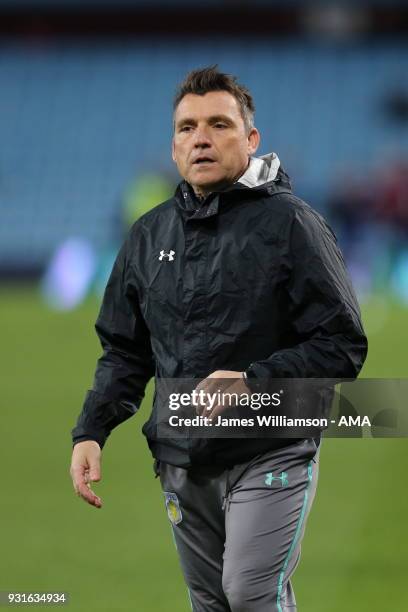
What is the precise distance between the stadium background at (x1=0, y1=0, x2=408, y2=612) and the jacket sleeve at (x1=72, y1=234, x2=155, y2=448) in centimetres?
183

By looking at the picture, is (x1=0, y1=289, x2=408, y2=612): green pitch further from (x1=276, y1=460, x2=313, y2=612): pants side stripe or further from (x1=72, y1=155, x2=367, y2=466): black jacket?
(x1=72, y1=155, x2=367, y2=466): black jacket

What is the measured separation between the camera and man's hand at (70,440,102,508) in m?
3.77

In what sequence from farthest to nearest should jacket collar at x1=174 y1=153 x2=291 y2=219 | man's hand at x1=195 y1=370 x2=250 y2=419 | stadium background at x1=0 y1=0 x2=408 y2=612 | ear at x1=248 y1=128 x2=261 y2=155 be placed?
stadium background at x1=0 y1=0 x2=408 y2=612 < ear at x1=248 y1=128 x2=261 y2=155 < jacket collar at x1=174 y1=153 x2=291 y2=219 < man's hand at x1=195 y1=370 x2=250 y2=419

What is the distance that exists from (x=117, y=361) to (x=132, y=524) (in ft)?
11.1

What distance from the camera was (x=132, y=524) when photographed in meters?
7.19

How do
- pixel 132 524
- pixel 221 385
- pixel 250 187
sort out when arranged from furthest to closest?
1. pixel 132 524
2. pixel 250 187
3. pixel 221 385

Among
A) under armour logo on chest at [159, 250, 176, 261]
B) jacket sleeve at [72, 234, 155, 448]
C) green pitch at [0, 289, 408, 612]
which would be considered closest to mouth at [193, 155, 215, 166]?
under armour logo on chest at [159, 250, 176, 261]

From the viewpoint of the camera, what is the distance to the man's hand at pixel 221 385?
11.2 ft

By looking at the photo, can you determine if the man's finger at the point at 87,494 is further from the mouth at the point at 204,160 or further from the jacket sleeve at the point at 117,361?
the mouth at the point at 204,160

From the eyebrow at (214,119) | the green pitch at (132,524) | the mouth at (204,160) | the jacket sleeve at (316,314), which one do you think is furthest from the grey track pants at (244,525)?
the green pitch at (132,524)

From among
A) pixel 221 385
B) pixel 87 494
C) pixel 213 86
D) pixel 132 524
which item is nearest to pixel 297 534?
pixel 221 385

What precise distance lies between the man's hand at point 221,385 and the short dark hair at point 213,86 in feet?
2.81

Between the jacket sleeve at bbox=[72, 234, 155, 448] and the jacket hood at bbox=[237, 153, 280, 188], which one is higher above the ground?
the jacket hood at bbox=[237, 153, 280, 188]

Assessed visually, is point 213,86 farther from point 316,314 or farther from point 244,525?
point 244,525
